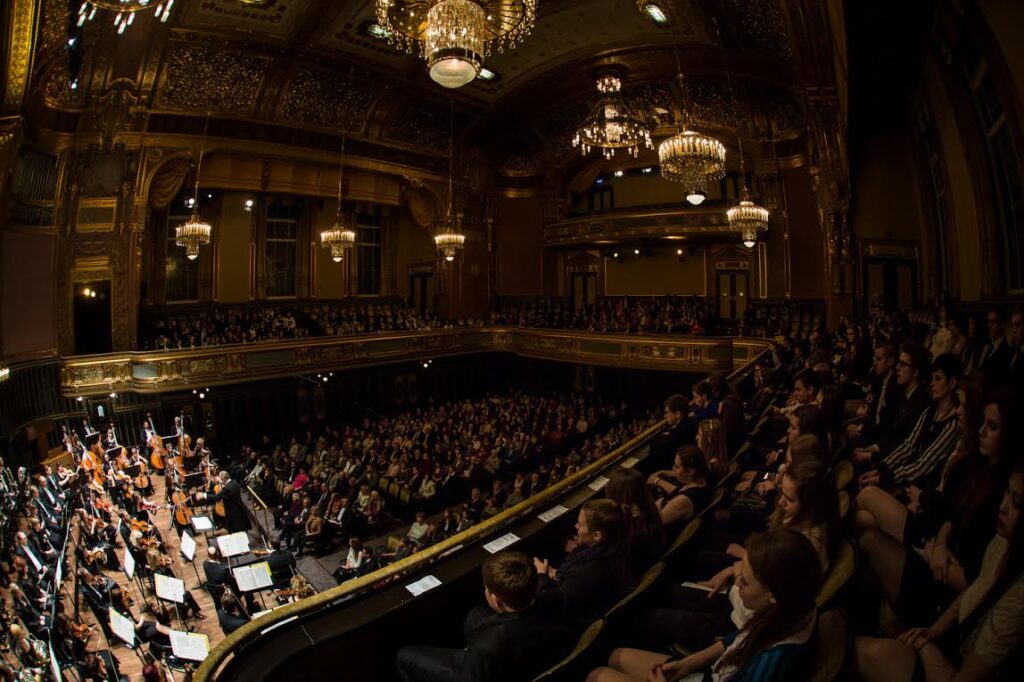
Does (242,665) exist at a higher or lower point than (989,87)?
lower

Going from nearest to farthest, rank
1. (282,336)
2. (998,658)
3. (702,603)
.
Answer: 1. (998,658)
2. (702,603)
3. (282,336)

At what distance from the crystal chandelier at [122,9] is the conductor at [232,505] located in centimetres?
731

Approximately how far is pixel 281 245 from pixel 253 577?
614 inches

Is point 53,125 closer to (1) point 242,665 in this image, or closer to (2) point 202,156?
(2) point 202,156

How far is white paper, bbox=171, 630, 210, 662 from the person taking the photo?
16.5 feet

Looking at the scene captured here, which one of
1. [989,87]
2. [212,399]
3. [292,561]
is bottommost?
[292,561]

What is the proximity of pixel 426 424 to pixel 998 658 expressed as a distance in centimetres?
1363

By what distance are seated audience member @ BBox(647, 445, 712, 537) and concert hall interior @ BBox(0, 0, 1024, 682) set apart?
25 millimetres

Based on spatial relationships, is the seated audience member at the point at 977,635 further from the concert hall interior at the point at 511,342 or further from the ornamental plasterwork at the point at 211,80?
the ornamental plasterwork at the point at 211,80

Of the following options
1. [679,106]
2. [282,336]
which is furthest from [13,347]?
[679,106]

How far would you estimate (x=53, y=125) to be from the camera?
11.8 meters

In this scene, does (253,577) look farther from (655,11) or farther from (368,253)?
(368,253)

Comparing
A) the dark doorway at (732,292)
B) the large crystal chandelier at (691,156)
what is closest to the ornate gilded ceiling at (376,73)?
the large crystal chandelier at (691,156)

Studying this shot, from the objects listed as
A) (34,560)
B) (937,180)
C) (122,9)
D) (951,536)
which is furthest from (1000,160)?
(34,560)
